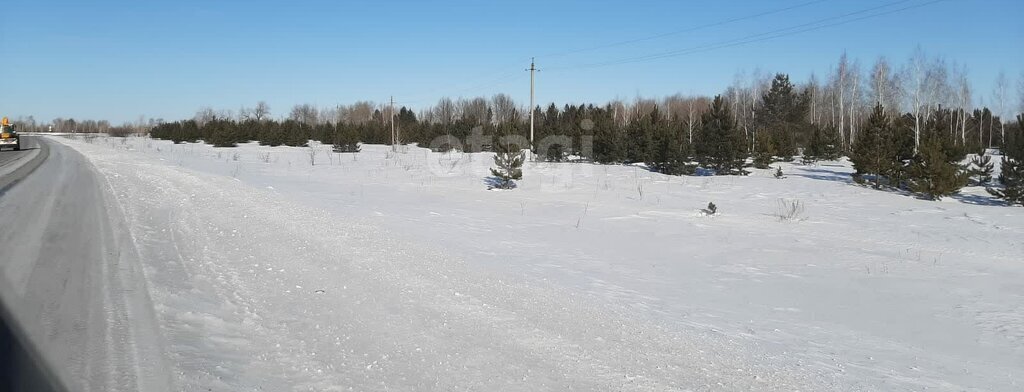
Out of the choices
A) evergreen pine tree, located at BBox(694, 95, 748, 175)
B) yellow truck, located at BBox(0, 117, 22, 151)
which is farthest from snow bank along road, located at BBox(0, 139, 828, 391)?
yellow truck, located at BBox(0, 117, 22, 151)

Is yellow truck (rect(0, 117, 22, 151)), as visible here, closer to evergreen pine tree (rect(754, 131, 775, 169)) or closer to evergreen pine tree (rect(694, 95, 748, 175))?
evergreen pine tree (rect(694, 95, 748, 175))

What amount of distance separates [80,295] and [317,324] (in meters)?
2.23

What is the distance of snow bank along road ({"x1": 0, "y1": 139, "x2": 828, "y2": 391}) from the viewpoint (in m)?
3.61

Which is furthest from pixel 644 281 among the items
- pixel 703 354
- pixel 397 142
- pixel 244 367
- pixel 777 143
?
pixel 397 142

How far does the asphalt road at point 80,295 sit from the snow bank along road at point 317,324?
17 mm

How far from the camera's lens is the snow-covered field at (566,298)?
12.6ft

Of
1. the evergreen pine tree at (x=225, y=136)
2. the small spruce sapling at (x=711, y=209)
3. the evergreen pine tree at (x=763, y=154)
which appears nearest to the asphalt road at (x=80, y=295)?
the small spruce sapling at (x=711, y=209)

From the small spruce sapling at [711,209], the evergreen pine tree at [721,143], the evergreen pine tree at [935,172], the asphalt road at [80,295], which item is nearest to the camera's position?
the asphalt road at [80,295]

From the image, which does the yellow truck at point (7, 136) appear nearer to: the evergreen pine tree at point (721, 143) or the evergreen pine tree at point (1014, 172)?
the evergreen pine tree at point (721, 143)

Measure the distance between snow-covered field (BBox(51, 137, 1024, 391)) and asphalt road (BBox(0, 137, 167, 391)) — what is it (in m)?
0.20

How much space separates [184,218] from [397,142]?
46.1m

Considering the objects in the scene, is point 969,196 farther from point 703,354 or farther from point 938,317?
point 703,354

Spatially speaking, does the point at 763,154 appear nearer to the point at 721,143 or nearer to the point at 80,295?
the point at 721,143

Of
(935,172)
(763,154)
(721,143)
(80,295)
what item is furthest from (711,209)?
(763,154)
